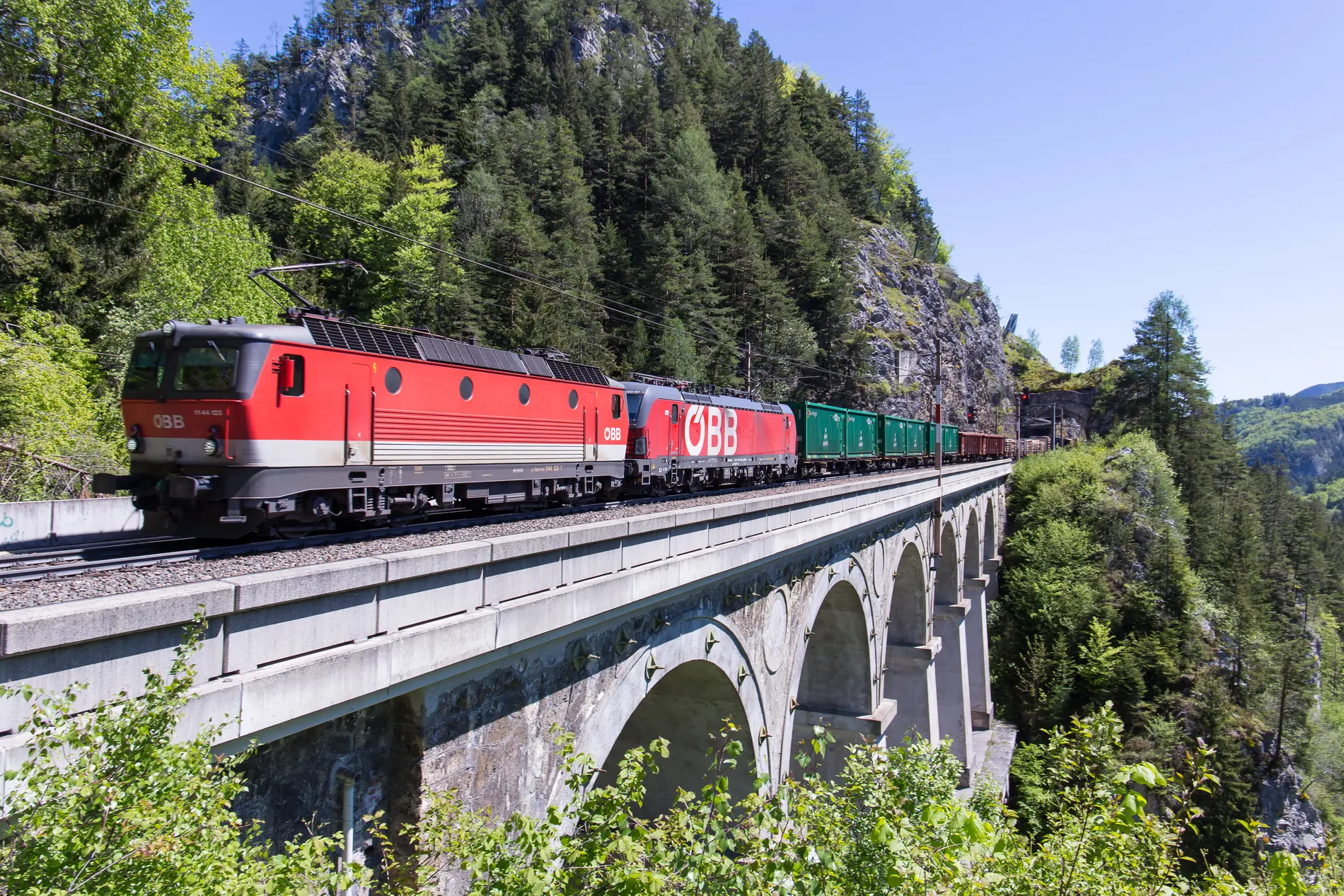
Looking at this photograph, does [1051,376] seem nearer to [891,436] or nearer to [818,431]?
[891,436]

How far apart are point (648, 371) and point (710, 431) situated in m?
26.0

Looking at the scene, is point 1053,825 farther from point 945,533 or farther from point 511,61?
point 511,61

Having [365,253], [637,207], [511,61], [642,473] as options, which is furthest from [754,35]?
[642,473]

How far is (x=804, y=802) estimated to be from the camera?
20.1 feet

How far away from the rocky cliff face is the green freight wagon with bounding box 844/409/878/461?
16261mm

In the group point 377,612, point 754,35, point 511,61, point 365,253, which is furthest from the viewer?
point 754,35

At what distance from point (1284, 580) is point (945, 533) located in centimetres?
5262

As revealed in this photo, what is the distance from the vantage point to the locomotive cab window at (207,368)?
8.88 metres

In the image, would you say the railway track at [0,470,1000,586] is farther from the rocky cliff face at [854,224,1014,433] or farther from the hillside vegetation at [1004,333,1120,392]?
the hillside vegetation at [1004,333,1120,392]

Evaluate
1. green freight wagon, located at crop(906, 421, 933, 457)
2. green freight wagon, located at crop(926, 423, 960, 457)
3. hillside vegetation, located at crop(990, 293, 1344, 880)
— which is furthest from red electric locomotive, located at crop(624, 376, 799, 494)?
green freight wagon, located at crop(926, 423, 960, 457)

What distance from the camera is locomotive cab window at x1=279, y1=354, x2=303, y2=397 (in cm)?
919

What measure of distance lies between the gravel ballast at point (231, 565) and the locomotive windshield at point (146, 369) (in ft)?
9.42

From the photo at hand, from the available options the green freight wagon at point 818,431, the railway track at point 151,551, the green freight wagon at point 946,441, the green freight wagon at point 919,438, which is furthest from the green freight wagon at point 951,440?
the railway track at point 151,551

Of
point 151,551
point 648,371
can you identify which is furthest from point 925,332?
point 151,551
